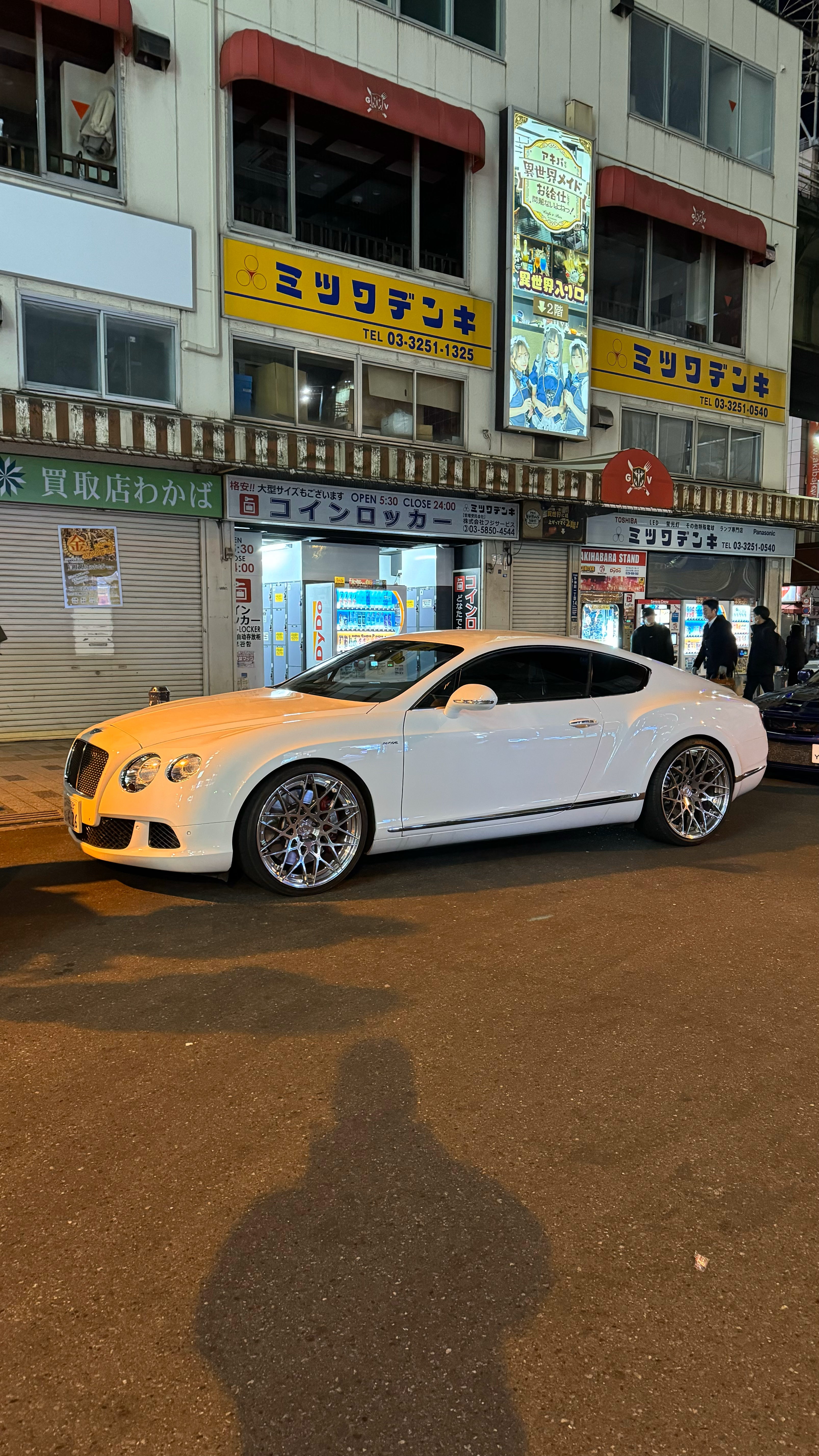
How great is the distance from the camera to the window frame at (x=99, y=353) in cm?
1189

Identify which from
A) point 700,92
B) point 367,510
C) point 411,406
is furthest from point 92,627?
point 700,92

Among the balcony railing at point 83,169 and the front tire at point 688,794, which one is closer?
the front tire at point 688,794

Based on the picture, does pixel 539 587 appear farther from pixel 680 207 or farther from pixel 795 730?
pixel 795 730

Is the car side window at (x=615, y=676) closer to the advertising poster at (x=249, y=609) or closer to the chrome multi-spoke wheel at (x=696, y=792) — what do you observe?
the chrome multi-spoke wheel at (x=696, y=792)

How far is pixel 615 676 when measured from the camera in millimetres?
6590

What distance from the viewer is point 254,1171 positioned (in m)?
2.63

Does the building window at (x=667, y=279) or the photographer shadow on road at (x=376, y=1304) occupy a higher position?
the building window at (x=667, y=279)

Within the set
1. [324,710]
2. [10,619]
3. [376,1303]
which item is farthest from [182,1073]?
[10,619]

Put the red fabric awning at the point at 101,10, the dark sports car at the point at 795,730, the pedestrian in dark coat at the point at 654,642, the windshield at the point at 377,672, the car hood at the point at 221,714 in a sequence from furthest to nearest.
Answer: the pedestrian in dark coat at the point at 654,642 < the red fabric awning at the point at 101,10 < the dark sports car at the point at 795,730 < the windshield at the point at 377,672 < the car hood at the point at 221,714

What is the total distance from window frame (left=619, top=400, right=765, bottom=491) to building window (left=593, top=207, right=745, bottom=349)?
5.06 ft

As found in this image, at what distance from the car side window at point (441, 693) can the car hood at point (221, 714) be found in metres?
0.34

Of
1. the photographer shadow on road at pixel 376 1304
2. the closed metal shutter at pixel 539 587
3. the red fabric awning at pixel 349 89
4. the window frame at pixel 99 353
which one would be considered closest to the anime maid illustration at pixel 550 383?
the closed metal shutter at pixel 539 587

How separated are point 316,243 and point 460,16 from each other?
493 centimetres

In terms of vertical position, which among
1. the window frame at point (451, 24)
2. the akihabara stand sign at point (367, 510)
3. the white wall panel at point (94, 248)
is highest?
the window frame at point (451, 24)
